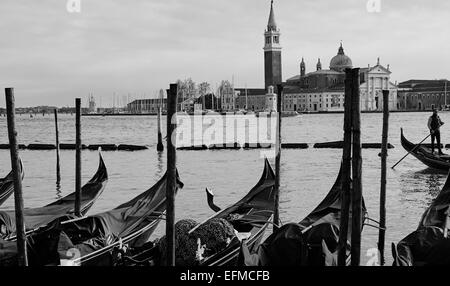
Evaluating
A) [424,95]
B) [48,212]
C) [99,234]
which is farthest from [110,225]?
[424,95]

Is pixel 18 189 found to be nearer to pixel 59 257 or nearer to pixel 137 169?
pixel 59 257

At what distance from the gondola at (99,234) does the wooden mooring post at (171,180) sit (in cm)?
42

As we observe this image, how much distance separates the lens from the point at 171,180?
4.61 metres

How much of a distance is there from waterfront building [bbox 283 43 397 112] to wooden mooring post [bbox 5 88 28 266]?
69216 millimetres

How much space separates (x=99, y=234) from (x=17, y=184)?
0.76 metres

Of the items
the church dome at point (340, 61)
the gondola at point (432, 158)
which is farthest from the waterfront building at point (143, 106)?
the gondola at point (432, 158)

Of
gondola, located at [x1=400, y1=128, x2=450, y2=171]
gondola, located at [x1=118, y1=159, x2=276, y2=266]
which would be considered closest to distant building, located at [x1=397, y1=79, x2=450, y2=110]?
gondola, located at [x1=400, y1=128, x2=450, y2=171]

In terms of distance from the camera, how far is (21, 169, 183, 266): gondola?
428 centimetres

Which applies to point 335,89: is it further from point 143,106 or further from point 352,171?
point 352,171
